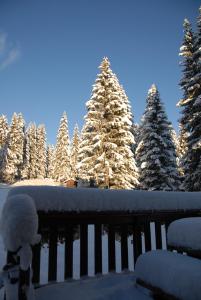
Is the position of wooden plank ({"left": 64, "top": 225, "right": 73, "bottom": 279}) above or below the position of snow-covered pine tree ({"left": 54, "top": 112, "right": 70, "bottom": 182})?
below

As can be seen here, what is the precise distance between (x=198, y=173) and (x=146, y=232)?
1614 centimetres

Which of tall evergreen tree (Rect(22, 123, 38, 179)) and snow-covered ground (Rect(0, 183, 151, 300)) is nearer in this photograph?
snow-covered ground (Rect(0, 183, 151, 300))

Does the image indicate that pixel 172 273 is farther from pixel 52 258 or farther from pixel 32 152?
pixel 32 152

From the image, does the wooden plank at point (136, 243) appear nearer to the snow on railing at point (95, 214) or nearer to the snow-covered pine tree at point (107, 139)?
the snow on railing at point (95, 214)

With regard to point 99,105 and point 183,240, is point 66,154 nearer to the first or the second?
point 99,105

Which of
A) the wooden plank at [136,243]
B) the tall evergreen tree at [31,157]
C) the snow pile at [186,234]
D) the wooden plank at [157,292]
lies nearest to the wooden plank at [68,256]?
the wooden plank at [157,292]

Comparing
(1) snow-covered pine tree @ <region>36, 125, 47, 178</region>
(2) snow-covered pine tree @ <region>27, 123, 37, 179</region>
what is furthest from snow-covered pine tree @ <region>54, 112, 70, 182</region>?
(1) snow-covered pine tree @ <region>36, 125, 47, 178</region>

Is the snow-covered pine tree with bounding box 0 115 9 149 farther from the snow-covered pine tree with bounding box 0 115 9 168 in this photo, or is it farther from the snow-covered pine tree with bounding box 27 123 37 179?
the snow-covered pine tree with bounding box 27 123 37 179

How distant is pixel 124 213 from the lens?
428 cm

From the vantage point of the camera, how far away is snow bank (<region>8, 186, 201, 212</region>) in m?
3.60

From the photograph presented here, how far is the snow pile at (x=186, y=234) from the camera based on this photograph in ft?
9.61

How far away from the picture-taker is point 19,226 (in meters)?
2.24

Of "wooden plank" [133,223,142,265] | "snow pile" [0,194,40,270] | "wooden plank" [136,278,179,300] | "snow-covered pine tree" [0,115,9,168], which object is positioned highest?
"snow-covered pine tree" [0,115,9,168]

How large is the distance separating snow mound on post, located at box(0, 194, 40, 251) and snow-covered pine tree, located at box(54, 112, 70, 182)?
169ft
